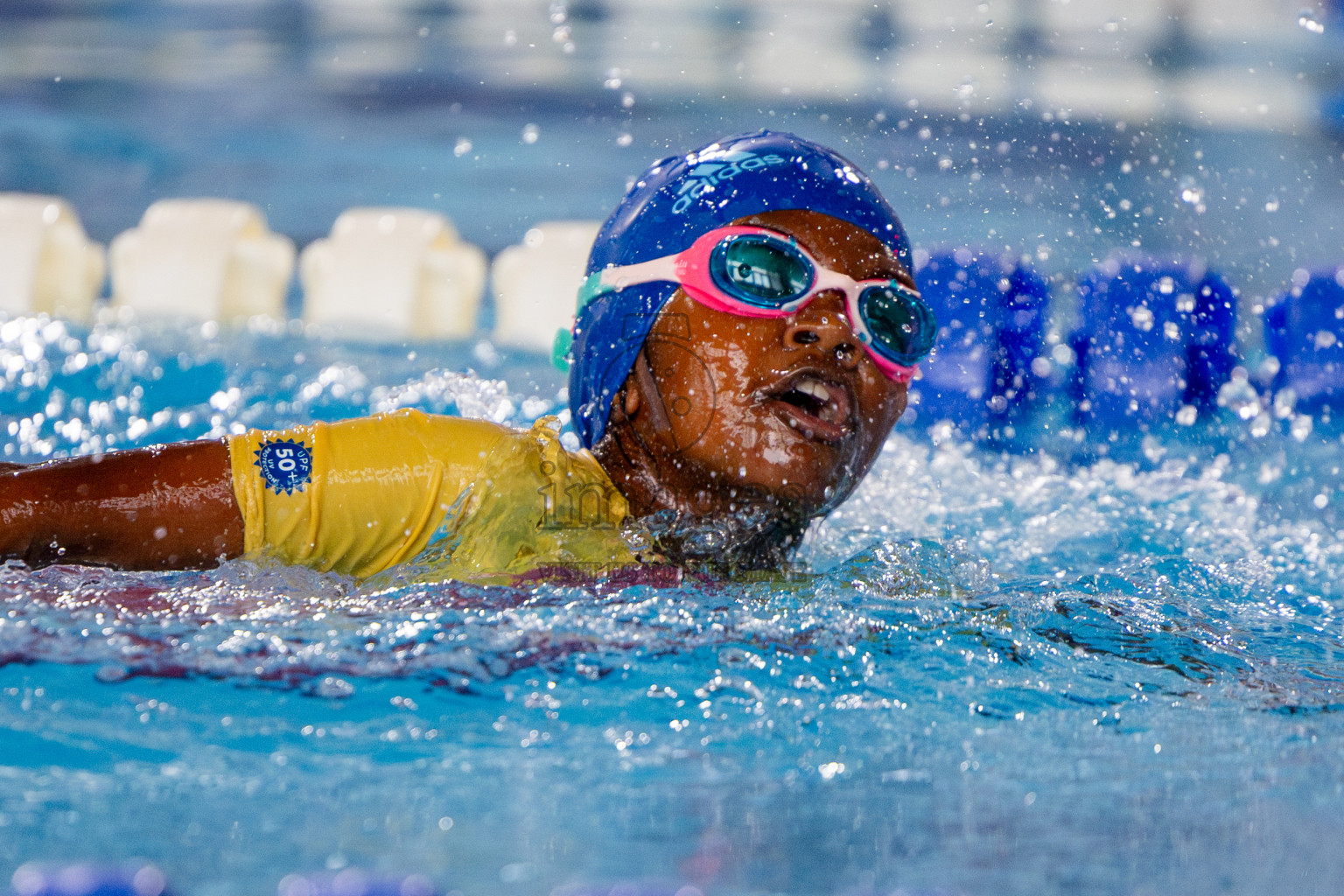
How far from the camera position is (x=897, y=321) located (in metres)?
1.82

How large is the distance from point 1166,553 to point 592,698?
5.53 feet

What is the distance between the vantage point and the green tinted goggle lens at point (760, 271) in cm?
173

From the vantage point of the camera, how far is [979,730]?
133cm

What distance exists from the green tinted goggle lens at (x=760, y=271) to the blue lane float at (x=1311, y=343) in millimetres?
3192

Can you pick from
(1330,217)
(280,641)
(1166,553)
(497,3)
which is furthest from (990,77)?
(280,641)

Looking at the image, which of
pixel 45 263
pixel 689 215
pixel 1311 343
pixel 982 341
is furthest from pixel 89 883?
pixel 45 263

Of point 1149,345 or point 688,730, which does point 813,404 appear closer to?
point 688,730

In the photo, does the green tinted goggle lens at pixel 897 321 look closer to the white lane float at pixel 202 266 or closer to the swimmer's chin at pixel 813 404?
the swimmer's chin at pixel 813 404

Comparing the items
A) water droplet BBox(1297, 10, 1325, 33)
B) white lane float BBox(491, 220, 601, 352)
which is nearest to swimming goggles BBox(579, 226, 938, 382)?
white lane float BBox(491, 220, 601, 352)

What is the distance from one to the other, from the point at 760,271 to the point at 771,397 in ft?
0.59

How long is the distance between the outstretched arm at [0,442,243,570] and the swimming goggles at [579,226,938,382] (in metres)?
0.63

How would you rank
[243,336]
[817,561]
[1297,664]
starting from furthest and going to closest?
[243,336]
[817,561]
[1297,664]

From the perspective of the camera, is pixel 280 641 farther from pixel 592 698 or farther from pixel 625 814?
pixel 625 814

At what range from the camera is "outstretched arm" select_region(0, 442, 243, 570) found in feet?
4.95
